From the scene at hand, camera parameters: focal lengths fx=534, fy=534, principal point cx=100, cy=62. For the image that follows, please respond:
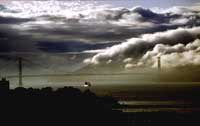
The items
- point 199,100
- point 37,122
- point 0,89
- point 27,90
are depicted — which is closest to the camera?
Result: point 37,122

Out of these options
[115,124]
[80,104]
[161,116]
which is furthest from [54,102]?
[161,116]

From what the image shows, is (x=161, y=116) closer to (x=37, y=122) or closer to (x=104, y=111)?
(x=104, y=111)

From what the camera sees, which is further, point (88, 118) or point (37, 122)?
point (88, 118)

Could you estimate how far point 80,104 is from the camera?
2302 centimetres

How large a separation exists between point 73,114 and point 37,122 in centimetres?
238

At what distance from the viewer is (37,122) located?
19000mm

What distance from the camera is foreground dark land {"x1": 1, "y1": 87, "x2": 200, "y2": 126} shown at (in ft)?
63.3

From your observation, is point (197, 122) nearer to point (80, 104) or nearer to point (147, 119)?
point (147, 119)

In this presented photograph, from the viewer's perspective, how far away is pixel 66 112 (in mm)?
Result: 21000

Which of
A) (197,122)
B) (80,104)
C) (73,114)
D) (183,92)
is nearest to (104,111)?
(80,104)

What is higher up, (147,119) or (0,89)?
(0,89)

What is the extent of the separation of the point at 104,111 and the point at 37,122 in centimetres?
517

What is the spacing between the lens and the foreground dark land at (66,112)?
19281 mm

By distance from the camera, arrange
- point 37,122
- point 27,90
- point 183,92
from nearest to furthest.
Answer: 1. point 37,122
2. point 27,90
3. point 183,92
